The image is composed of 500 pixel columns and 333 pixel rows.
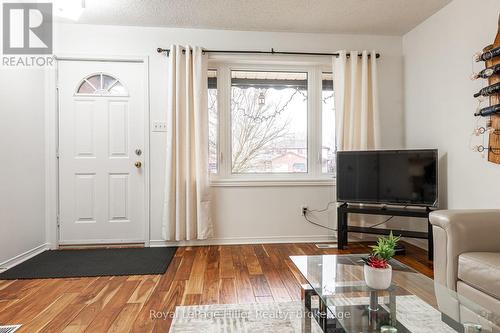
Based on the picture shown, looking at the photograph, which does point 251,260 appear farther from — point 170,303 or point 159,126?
point 159,126

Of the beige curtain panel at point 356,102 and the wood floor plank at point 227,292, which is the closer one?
the wood floor plank at point 227,292

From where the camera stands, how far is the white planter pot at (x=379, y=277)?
4.50ft

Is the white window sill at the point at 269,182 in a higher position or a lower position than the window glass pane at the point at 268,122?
lower

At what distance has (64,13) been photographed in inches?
103

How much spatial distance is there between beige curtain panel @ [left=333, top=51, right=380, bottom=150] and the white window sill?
44 cm

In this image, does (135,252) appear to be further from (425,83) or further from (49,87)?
(425,83)

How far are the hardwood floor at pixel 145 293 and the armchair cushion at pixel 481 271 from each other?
0.94m

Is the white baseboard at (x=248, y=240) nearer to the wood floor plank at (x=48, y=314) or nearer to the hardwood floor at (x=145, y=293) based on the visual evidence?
the hardwood floor at (x=145, y=293)

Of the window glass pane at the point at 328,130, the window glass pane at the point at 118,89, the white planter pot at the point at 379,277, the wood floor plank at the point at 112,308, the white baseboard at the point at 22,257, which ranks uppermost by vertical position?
the window glass pane at the point at 118,89

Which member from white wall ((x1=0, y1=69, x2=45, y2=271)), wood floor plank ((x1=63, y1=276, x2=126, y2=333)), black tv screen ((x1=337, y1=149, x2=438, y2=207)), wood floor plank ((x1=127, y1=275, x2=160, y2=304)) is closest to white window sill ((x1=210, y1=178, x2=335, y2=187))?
black tv screen ((x1=337, y1=149, x2=438, y2=207))

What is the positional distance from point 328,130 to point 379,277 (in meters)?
2.49

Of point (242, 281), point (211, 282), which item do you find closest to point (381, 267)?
point (242, 281)

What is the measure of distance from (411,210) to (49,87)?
13.3 feet

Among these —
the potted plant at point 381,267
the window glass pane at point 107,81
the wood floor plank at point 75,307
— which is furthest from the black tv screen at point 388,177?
the window glass pane at point 107,81
